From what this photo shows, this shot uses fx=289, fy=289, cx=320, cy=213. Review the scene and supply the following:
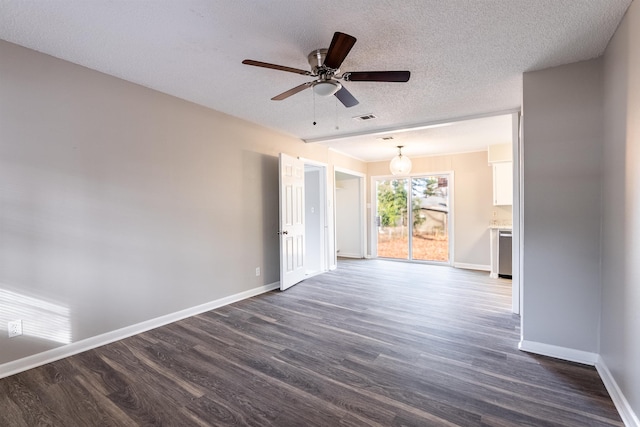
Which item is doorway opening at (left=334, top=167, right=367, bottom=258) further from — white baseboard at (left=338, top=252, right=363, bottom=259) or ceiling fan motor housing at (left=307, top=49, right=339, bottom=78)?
ceiling fan motor housing at (left=307, top=49, right=339, bottom=78)

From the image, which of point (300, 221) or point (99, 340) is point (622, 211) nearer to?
point (300, 221)

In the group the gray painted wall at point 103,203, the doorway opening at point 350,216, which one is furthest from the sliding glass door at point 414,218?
the gray painted wall at point 103,203

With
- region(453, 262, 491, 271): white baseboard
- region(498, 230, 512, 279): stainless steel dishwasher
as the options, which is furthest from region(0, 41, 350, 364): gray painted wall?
region(453, 262, 491, 271): white baseboard

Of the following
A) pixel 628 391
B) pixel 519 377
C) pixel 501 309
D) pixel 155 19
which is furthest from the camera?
pixel 501 309

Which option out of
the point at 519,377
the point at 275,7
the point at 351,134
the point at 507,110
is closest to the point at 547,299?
the point at 519,377

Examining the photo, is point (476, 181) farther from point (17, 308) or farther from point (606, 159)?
point (17, 308)

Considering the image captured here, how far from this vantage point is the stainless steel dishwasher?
16.7ft

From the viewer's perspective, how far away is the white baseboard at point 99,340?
222 centimetres

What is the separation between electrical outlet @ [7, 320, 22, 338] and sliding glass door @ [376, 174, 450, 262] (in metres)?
6.34

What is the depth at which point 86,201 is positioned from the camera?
2580 mm

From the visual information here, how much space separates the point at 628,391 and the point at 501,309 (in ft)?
6.22

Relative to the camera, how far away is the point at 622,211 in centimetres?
186

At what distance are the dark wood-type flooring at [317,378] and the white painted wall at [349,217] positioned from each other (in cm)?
400

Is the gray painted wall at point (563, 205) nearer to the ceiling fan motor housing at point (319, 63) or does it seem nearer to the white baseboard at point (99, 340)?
the ceiling fan motor housing at point (319, 63)
